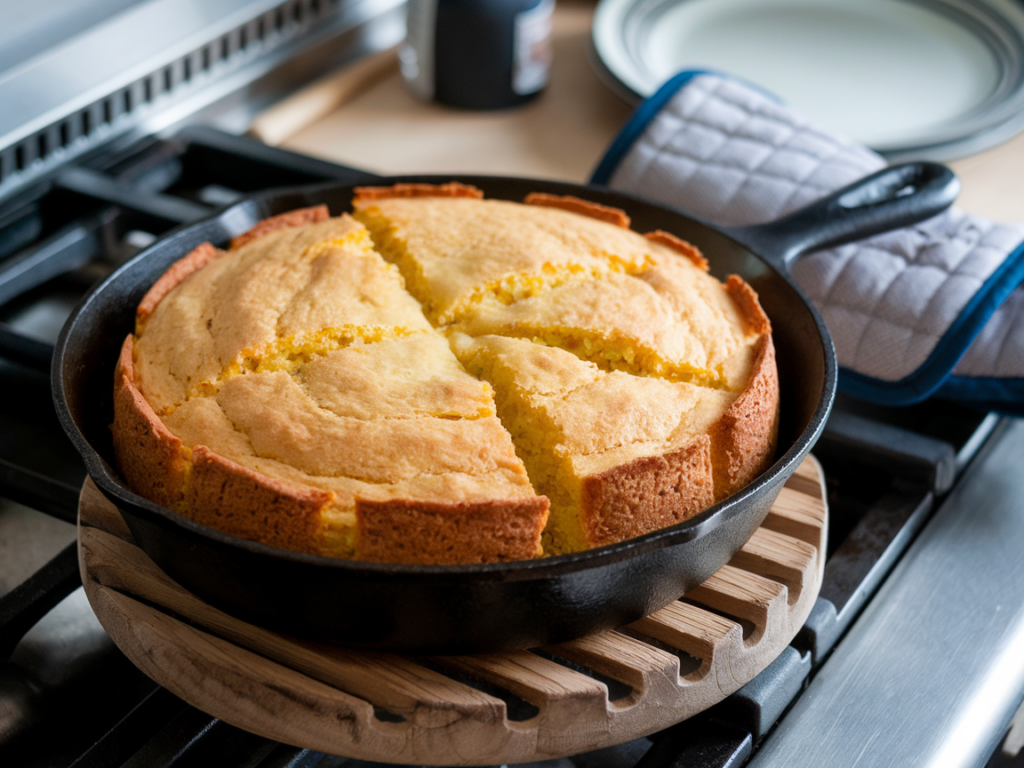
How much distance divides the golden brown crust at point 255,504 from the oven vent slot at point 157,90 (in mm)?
911

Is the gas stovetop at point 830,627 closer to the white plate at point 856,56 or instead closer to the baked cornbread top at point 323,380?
the baked cornbread top at point 323,380

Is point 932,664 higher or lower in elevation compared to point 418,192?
lower

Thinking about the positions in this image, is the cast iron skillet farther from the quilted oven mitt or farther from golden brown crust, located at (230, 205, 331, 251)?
the quilted oven mitt

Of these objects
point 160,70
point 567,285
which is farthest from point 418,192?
point 160,70

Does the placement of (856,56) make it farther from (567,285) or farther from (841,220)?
(567,285)

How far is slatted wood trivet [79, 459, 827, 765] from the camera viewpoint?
2.63 feet

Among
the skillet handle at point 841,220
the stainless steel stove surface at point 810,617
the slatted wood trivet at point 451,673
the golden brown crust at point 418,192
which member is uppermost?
the skillet handle at point 841,220

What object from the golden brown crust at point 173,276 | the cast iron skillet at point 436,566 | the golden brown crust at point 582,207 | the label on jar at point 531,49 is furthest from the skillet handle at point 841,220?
the label on jar at point 531,49

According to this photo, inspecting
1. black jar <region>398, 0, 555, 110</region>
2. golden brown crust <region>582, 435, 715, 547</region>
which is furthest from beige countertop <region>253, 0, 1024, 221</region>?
golden brown crust <region>582, 435, 715, 547</region>

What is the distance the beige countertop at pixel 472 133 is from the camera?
179cm

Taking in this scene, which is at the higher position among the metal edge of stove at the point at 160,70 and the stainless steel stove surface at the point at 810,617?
the metal edge of stove at the point at 160,70

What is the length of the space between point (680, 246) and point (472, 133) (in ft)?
2.80

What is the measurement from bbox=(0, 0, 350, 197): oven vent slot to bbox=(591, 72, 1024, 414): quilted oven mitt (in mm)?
783

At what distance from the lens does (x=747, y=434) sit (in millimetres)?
918
